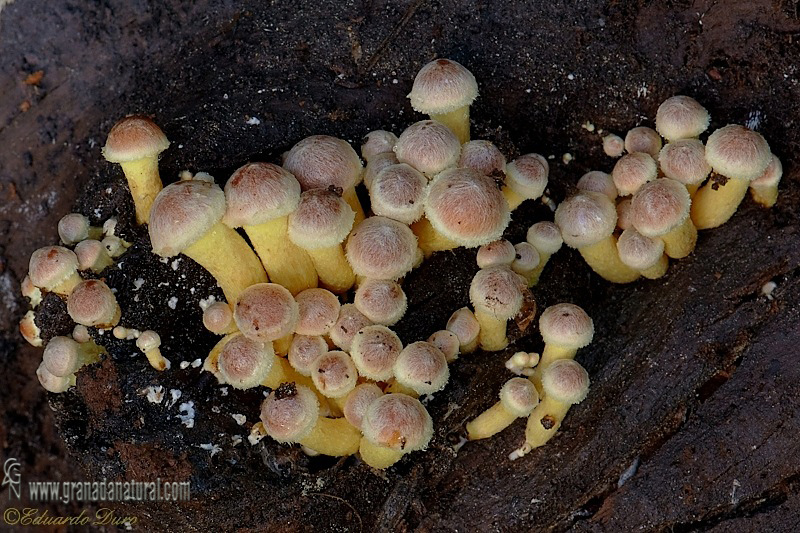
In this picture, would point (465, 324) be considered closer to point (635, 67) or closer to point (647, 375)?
point (647, 375)

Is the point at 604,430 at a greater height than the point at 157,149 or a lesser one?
lesser

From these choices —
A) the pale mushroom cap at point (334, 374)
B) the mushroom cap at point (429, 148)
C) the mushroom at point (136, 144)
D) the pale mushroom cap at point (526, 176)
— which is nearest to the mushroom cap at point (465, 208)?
the mushroom cap at point (429, 148)

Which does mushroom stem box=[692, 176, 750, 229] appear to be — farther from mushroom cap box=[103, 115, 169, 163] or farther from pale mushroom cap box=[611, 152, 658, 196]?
mushroom cap box=[103, 115, 169, 163]

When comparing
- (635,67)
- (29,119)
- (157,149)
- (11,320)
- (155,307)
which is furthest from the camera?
(11,320)

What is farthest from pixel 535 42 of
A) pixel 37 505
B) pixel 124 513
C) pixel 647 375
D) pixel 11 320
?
pixel 37 505

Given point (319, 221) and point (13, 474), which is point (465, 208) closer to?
point (319, 221)

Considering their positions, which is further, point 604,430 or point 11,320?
point 11,320

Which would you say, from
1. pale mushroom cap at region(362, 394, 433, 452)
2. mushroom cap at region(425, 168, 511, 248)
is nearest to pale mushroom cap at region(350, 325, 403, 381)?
pale mushroom cap at region(362, 394, 433, 452)
